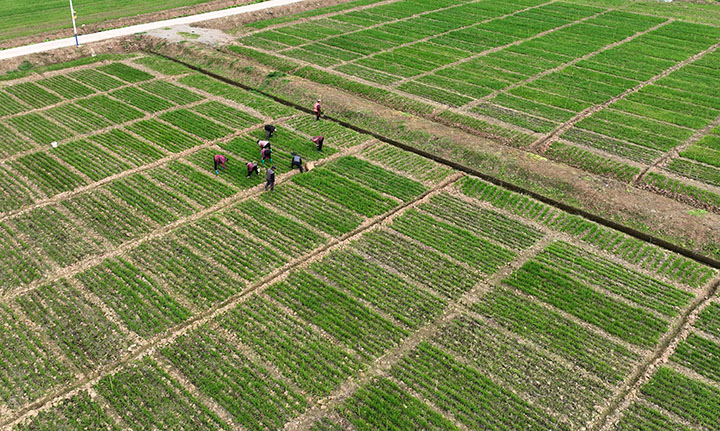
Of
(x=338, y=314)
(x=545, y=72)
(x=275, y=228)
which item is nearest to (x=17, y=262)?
(x=275, y=228)

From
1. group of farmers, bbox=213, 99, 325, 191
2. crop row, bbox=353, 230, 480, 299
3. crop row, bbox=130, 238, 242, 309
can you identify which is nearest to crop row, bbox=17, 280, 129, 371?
crop row, bbox=130, 238, 242, 309

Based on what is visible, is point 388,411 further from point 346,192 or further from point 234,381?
point 346,192

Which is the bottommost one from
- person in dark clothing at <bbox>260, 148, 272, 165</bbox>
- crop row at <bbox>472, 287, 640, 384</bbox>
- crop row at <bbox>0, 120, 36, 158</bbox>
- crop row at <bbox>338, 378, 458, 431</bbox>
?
crop row at <bbox>338, 378, 458, 431</bbox>

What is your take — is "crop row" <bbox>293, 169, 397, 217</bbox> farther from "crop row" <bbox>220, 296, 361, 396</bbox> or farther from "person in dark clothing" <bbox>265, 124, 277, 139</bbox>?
"crop row" <bbox>220, 296, 361, 396</bbox>

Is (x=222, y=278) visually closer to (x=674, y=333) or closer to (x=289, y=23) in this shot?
(x=674, y=333)

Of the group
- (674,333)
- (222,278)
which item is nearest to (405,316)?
(222,278)

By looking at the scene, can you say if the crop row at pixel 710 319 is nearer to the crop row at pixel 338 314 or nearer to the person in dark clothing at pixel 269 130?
the crop row at pixel 338 314

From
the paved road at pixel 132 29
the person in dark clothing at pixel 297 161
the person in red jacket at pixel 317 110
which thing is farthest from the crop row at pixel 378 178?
the paved road at pixel 132 29
